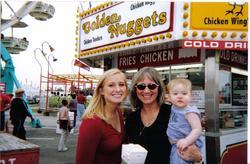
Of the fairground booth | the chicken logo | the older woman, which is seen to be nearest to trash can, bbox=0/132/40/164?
the older woman

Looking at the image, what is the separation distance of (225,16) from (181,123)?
244 centimetres

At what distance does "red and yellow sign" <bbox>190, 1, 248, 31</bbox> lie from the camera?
4090mm

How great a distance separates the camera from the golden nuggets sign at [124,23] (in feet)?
14.5

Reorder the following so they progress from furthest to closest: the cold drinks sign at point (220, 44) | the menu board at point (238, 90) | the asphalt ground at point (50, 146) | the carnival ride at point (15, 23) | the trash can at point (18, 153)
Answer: the carnival ride at point (15, 23), the asphalt ground at point (50, 146), the menu board at point (238, 90), the cold drinks sign at point (220, 44), the trash can at point (18, 153)

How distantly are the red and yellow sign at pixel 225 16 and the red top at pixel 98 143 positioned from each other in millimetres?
2579

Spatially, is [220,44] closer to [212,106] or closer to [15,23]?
[212,106]

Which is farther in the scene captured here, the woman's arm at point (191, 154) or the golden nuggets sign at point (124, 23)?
the golden nuggets sign at point (124, 23)

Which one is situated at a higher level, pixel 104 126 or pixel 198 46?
pixel 198 46

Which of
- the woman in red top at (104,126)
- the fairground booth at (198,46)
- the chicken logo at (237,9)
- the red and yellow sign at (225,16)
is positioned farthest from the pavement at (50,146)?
the woman in red top at (104,126)

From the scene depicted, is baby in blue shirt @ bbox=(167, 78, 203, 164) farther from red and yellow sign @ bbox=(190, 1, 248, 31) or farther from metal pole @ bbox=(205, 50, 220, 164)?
metal pole @ bbox=(205, 50, 220, 164)

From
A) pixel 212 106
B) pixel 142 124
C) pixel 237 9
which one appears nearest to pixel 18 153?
pixel 142 124

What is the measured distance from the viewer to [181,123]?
7.20 feet

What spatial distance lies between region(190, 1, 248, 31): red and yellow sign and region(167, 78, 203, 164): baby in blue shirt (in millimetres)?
2047

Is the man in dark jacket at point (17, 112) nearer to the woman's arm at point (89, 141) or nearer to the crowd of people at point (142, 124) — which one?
the crowd of people at point (142, 124)
